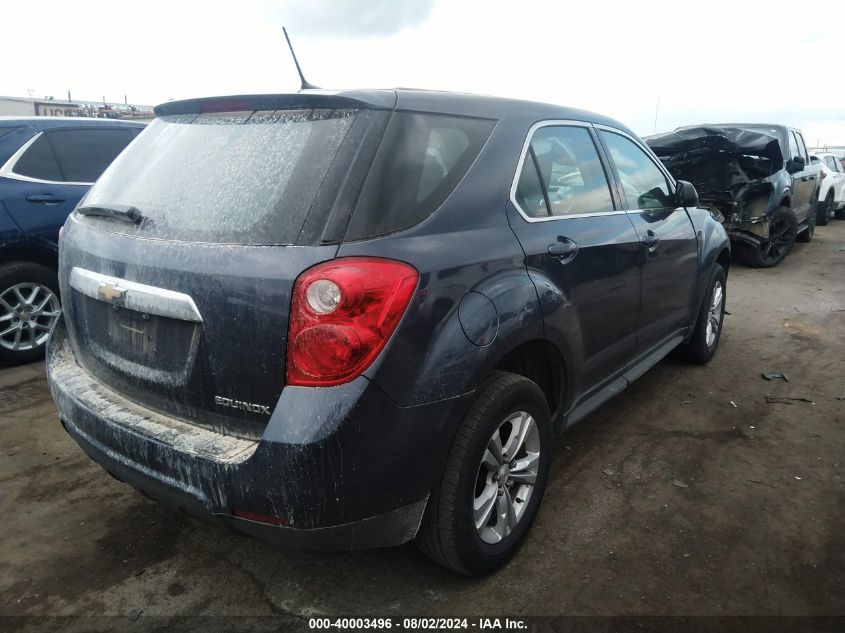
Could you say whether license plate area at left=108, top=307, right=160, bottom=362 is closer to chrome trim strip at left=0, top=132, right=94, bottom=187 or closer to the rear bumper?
the rear bumper

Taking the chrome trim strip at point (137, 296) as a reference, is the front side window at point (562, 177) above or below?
above

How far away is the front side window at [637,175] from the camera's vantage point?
10.9 feet

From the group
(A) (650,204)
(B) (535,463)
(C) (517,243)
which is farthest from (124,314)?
(A) (650,204)

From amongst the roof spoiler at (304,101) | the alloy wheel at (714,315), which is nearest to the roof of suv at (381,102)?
the roof spoiler at (304,101)

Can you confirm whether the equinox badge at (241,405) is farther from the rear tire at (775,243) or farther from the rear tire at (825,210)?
the rear tire at (825,210)

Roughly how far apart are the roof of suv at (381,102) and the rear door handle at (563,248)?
0.54 m

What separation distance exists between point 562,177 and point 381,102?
3.44 ft

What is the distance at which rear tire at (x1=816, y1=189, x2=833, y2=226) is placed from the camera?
12.9 metres

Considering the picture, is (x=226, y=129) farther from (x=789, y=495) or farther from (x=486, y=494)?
(x=789, y=495)

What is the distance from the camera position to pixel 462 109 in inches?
90.7

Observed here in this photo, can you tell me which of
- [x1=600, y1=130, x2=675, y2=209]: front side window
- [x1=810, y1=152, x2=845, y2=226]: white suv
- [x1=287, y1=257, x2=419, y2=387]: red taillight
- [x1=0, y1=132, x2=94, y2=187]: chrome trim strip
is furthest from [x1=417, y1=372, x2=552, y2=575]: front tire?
[x1=810, y1=152, x2=845, y2=226]: white suv

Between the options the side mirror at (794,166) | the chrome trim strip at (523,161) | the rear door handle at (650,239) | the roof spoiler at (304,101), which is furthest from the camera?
the side mirror at (794,166)

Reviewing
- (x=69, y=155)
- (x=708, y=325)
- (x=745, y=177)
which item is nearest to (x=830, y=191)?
(x=745, y=177)

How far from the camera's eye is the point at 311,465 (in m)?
1.74
